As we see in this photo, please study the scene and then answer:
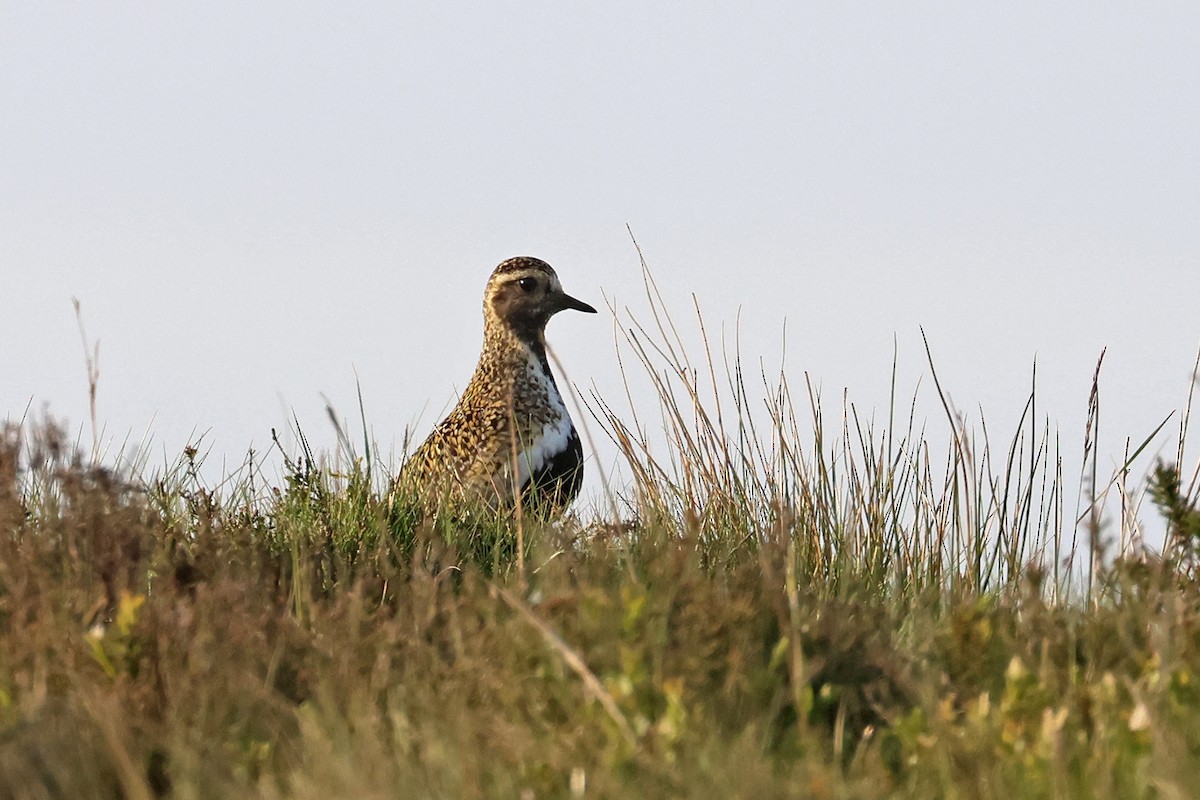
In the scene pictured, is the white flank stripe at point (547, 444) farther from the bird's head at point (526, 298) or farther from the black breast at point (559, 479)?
the bird's head at point (526, 298)

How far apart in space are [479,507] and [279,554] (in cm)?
119

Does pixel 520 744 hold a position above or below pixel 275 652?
below

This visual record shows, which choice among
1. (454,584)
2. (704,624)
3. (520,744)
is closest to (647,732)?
(520,744)

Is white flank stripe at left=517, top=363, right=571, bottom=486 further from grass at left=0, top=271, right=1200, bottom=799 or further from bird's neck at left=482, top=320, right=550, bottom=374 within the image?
grass at left=0, top=271, right=1200, bottom=799

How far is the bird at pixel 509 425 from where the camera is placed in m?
7.16

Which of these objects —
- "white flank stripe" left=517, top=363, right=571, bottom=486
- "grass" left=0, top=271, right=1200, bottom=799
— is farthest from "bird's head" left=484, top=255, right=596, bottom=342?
"grass" left=0, top=271, right=1200, bottom=799

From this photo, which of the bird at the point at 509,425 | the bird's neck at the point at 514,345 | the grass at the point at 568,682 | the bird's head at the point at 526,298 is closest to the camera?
the grass at the point at 568,682

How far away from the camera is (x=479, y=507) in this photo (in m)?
6.96

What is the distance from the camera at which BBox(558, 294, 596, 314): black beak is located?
812 centimetres

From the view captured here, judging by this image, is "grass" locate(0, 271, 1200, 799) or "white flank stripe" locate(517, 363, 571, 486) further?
"white flank stripe" locate(517, 363, 571, 486)

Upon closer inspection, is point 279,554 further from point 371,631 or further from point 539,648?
point 539,648

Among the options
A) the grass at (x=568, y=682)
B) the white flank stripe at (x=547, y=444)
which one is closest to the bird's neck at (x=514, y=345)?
the white flank stripe at (x=547, y=444)

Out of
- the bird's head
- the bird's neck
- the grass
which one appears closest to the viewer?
the grass

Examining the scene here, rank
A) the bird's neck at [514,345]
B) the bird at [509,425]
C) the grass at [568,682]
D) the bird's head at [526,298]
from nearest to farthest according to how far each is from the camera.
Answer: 1. the grass at [568,682]
2. the bird at [509,425]
3. the bird's neck at [514,345]
4. the bird's head at [526,298]
